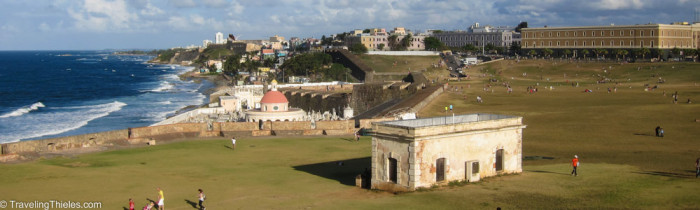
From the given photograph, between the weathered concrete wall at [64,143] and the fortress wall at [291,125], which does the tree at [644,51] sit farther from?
the weathered concrete wall at [64,143]

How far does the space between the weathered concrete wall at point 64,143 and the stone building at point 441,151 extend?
18593mm

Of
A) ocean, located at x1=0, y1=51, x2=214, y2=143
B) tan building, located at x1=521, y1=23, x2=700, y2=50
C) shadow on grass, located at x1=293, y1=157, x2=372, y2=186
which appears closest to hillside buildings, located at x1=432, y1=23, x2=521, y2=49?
tan building, located at x1=521, y1=23, x2=700, y2=50

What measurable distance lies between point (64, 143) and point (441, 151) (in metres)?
21.2

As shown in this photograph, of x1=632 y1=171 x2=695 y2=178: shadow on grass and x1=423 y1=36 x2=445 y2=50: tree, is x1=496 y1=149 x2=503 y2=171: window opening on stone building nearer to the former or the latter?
x1=632 y1=171 x2=695 y2=178: shadow on grass

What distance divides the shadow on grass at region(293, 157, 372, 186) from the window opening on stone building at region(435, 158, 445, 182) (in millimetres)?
3651

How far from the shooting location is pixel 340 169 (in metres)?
30.2

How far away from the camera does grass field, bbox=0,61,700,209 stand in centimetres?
2256

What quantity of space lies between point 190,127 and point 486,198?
24.4 meters

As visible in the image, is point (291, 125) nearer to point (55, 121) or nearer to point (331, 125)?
point (331, 125)

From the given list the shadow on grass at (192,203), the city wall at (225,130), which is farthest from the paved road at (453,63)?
the shadow on grass at (192,203)

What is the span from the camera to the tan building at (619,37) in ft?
349


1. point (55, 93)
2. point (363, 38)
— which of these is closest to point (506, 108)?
point (55, 93)

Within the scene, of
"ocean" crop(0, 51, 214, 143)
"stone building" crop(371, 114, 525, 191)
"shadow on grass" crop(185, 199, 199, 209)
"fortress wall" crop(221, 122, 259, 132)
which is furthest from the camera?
"ocean" crop(0, 51, 214, 143)

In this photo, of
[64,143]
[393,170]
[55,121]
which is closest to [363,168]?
[393,170]
